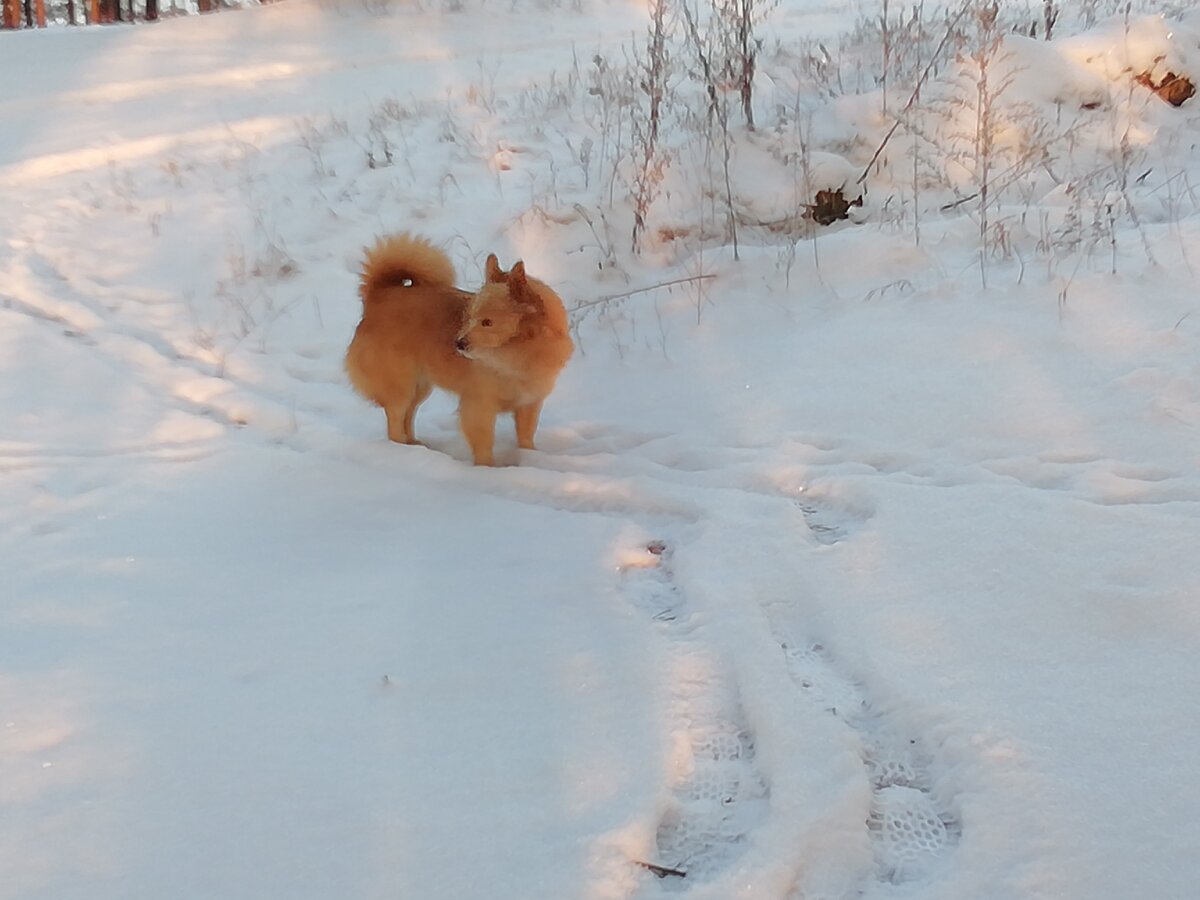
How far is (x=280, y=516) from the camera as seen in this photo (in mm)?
3244

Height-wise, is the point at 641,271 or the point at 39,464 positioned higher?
the point at 641,271

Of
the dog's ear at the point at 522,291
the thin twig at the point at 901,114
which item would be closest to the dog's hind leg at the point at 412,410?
the dog's ear at the point at 522,291

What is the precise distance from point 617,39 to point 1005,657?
10.9 metres

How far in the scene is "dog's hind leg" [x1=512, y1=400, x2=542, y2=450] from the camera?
11.6 ft

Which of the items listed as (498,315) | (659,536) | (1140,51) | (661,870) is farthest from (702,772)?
(1140,51)

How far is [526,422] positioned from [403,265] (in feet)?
2.74

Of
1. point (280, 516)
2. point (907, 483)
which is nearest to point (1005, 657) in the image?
point (907, 483)

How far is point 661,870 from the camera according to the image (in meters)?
1.76

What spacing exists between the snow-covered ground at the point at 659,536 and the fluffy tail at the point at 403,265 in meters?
0.67

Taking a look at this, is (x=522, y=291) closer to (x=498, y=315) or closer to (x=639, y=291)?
(x=498, y=315)

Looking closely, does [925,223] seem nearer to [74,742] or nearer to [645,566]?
[645,566]

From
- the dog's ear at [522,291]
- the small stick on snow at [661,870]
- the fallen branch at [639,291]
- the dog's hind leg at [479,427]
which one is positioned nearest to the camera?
the small stick on snow at [661,870]

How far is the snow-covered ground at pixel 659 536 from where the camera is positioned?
5.93ft

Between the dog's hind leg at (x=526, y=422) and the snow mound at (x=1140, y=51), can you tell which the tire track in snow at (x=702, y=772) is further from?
the snow mound at (x=1140, y=51)
